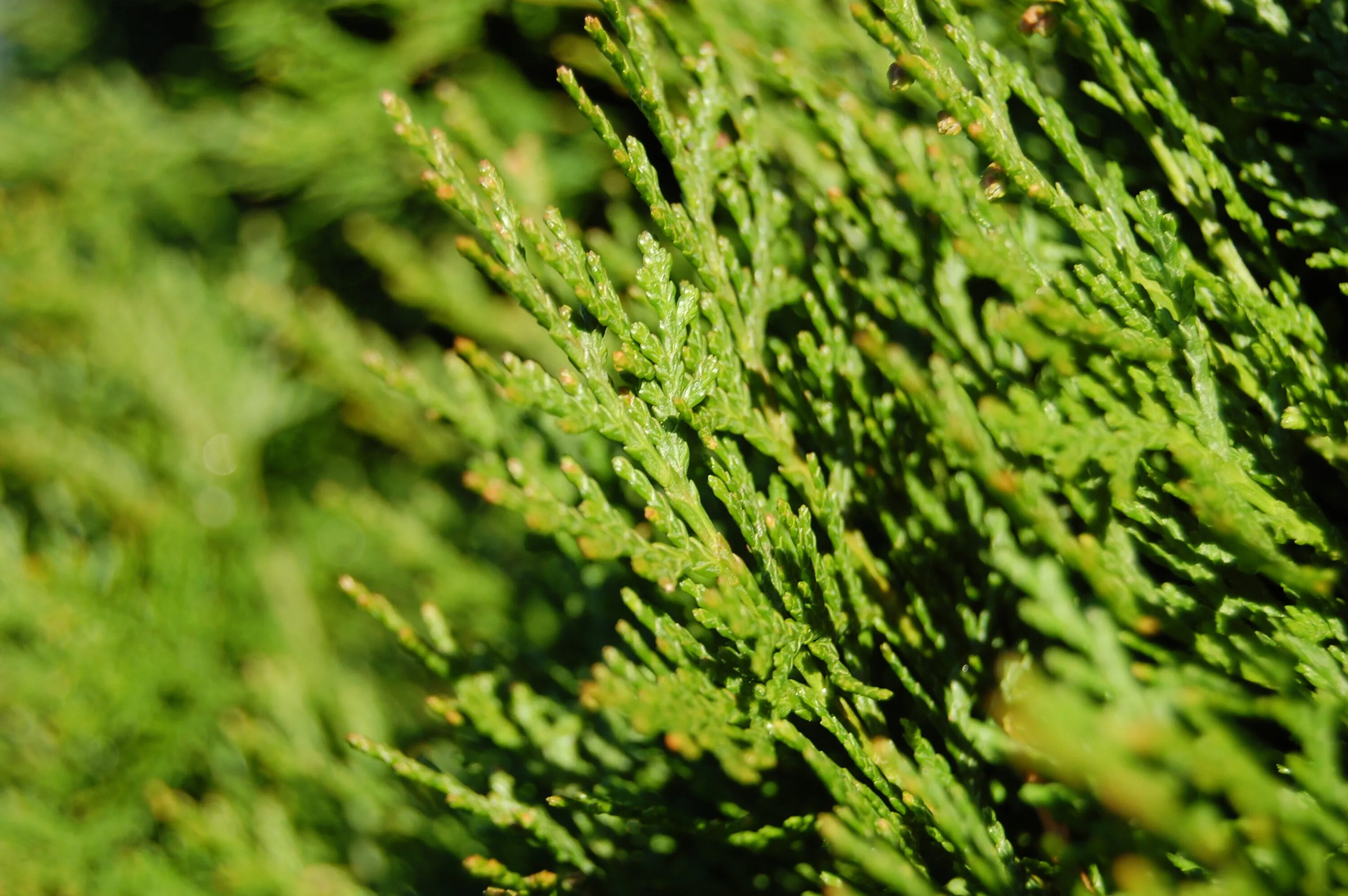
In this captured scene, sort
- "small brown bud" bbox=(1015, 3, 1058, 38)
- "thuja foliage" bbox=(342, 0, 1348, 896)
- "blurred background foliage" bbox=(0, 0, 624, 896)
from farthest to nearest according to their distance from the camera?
"blurred background foliage" bbox=(0, 0, 624, 896)
"small brown bud" bbox=(1015, 3, 1058, 38)
"thuja foliage" bbox=(342, 0, 1348, 896)

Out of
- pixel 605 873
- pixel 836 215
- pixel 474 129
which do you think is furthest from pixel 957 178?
pixel 605 873

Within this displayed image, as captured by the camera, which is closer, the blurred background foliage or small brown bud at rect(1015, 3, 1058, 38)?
small brown bud at rect(1015, 3, 1058, 38)

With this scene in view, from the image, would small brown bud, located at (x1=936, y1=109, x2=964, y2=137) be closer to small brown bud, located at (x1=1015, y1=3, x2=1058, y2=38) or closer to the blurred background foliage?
small brown bud, located at (x1=1015, y1=3, x2=1058, y2=38)

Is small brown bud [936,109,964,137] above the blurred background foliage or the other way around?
above

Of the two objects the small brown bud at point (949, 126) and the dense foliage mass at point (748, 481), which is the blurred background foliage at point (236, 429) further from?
the small brown bud at point (949, 126)

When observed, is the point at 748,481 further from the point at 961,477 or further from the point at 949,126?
the point at 949,126

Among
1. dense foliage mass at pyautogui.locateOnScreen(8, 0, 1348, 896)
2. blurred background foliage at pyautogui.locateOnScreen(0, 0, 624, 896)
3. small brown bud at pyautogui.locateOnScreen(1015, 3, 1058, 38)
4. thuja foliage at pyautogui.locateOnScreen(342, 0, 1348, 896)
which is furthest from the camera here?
blurred background foliage at pyautogui.locateOnScreen(0, 0, 624, 896)

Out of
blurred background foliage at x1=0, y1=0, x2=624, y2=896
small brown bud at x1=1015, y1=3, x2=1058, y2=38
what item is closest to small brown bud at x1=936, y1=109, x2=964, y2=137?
small brown bud at x1=1015, y1=3, x2=1058, y2=38

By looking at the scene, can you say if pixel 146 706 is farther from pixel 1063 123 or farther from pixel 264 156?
pixel 1063 123

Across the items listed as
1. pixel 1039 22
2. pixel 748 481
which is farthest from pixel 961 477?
pixel 1039 22

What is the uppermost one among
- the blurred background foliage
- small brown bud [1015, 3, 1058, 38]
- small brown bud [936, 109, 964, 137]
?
small brown bud [1015, 3, 1058, 38]
